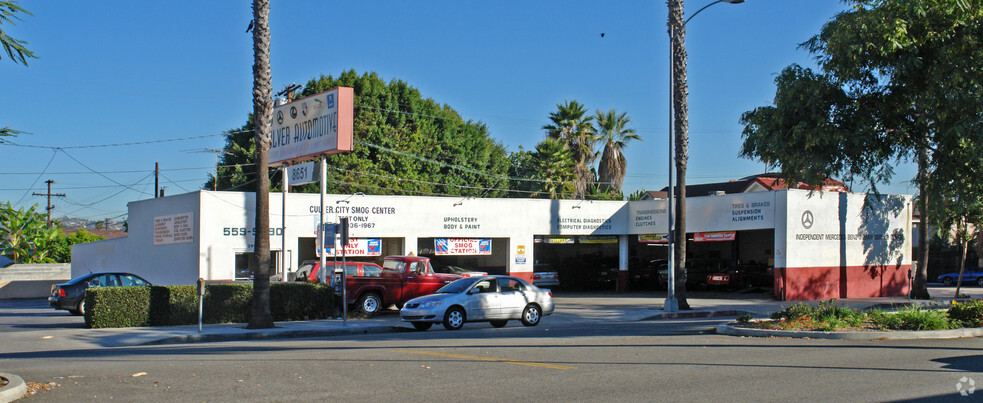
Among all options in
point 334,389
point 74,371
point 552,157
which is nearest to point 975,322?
point 334,389

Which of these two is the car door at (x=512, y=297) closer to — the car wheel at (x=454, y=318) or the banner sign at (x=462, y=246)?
the car wheel at (x=454, y=318)

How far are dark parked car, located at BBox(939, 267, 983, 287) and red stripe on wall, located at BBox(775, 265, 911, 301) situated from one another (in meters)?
17.4

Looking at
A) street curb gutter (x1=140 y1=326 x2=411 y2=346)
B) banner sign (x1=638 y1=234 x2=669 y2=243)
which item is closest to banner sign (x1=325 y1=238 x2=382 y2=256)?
street curb gutter (x1=140 y1=326 x2=411 y2=346)

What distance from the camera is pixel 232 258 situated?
29156mm

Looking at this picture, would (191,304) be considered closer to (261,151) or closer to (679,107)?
(261,151)

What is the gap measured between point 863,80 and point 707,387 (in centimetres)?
1245

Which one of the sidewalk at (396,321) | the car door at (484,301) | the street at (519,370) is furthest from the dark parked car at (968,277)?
the car door at (484,301)

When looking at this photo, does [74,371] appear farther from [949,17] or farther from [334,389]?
[949,17]

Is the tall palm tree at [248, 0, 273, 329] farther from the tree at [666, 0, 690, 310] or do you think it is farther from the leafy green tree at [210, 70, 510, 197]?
the leafy green tree at [210, 70, 510, 197]

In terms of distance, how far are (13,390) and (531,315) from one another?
13361mm

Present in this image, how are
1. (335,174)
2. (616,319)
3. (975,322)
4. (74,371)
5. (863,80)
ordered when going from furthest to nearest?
(335,174) < (616,319) < (863,80) < (975,322) < (74,371)

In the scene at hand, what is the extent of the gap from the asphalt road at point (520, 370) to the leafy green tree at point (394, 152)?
35.2 meters

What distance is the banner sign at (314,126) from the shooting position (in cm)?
2491

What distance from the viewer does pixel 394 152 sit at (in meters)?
52.2
